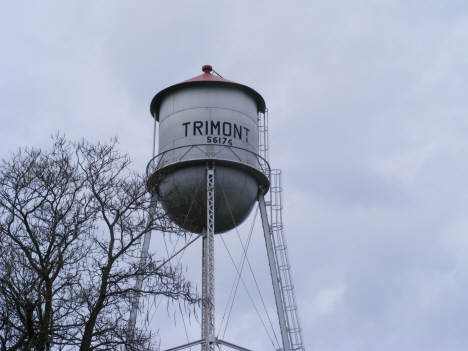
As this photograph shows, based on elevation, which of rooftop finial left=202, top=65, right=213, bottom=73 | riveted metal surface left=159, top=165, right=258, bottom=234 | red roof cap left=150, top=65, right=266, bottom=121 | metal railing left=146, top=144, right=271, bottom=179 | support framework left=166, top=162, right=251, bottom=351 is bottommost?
support framework left=166, top=162, right=251, bottom=351

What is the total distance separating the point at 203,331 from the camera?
18828 millimetres

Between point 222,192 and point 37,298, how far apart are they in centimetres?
898

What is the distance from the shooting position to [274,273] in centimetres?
2102

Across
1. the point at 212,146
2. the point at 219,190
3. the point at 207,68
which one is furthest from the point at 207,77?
the point at 219,190

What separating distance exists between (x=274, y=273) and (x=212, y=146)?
157 inches

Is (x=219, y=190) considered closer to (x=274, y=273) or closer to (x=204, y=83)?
(x=274, y=273)

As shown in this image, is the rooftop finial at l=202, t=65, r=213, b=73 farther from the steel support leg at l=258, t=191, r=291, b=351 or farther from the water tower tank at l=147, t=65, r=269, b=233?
the steel support leg at l=258, t=191, r=291, b=351

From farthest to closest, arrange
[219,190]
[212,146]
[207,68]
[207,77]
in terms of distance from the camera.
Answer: [207,68]
[207,77]
[212,146]
[219,190]

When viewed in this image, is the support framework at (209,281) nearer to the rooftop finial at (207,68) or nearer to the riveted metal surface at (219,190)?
the riveted metal surface at (219,190)

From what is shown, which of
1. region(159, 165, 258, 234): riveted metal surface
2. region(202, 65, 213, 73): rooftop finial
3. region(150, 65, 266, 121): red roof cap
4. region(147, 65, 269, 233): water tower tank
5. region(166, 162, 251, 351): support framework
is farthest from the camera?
region(202, 65, 213, 73): rooftop finial

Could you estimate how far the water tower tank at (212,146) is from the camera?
1995cm

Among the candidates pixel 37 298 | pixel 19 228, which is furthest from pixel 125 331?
pixel 19 228

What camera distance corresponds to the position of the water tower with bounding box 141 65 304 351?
779 inches

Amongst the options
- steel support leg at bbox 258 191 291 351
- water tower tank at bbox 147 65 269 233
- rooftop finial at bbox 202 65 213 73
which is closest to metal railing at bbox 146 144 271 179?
water tower tank at bbox 147 65 269 233
